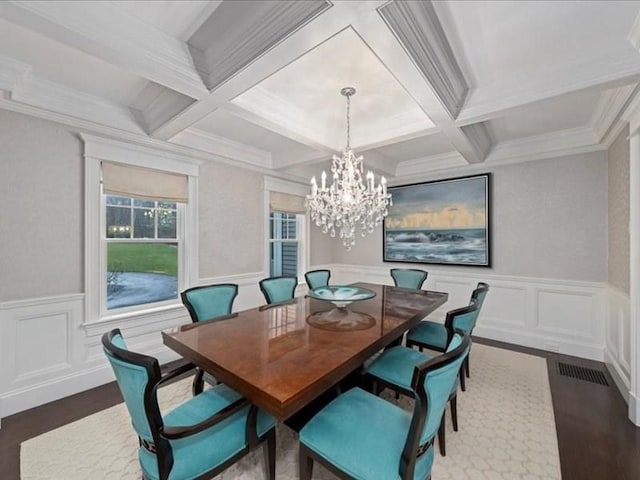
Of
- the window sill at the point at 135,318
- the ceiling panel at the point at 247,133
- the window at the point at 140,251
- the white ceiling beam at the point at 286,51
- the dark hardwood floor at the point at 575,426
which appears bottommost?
the dark hardwood floor at the point at 575,426

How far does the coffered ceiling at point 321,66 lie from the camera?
1.45 meters

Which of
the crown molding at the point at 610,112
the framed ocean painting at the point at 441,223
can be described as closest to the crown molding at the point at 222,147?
the framed ocean painting at the point at 441,223

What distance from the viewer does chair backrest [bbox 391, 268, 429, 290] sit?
373 centimetres

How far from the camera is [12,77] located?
193cm

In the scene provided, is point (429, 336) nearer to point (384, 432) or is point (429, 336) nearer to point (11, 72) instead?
point (384, 432)

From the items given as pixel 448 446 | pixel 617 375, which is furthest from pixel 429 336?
pixel 617 375

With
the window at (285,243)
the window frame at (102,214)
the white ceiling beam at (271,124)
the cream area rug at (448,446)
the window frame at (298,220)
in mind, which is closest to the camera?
the cream area rug at (448,446)

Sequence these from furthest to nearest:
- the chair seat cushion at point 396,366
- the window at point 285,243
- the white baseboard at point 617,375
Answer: the window at point 285,243 → the white baseboard at point 617,375 → the chair seat cushion at point 396,366

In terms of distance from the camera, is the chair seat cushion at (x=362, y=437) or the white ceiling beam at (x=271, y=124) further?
the white ceiling beam at (x=271, y=124)

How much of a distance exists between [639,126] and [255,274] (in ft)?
13.5

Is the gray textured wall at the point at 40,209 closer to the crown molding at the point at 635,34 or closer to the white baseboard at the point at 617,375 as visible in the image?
the crown molding at the point at 635,34

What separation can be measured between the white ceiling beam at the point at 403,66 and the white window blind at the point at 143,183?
2.60 meters

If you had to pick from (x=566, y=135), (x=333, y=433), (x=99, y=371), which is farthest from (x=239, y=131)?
(x=566, y=135)

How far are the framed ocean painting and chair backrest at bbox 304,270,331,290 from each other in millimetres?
1654
